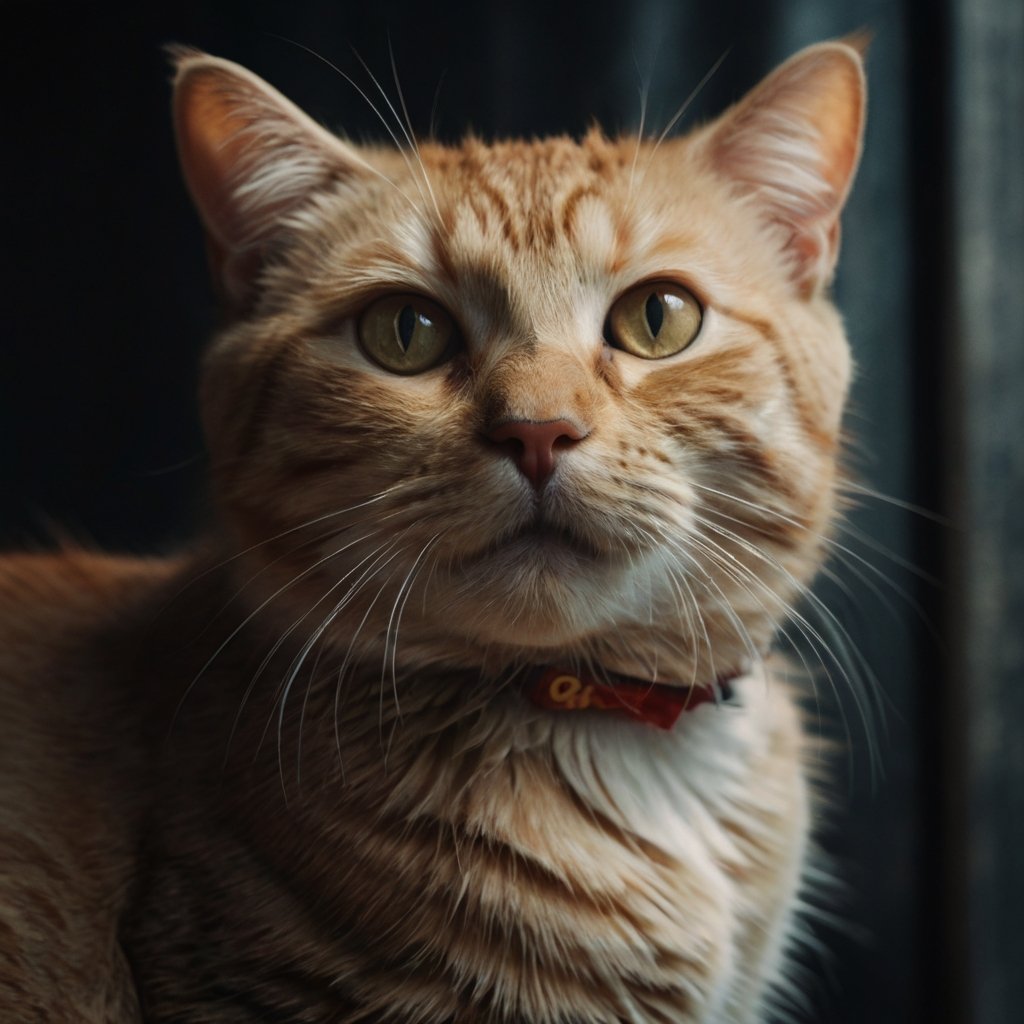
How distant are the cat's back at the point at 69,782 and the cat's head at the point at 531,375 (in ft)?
0.68

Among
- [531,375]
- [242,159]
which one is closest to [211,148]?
[242,159]

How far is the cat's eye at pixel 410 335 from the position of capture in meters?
0.96

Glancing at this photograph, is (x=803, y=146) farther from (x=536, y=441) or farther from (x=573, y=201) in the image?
(x=536, y=441)

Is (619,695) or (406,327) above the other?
(406,327)

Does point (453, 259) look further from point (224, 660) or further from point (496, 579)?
point (224, 660)

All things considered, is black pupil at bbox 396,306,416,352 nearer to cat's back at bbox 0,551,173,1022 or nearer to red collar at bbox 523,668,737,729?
red collar at bbox 523,668,737,729

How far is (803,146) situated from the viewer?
1047mm

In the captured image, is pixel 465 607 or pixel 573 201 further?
pixel 573 201

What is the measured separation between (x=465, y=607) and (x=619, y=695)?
0.19m

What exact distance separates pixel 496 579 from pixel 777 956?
54 cm

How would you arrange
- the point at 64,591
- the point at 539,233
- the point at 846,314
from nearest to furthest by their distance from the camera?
1. the point at 539,233
2. the point at 64,591
3. the point at 846,314

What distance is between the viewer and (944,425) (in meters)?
1.38

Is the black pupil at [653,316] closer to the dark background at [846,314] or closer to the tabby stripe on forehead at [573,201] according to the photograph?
the tabby stripe on forehead at [573,201]

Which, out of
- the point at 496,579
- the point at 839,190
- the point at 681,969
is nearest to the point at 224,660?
the point at 496,579
